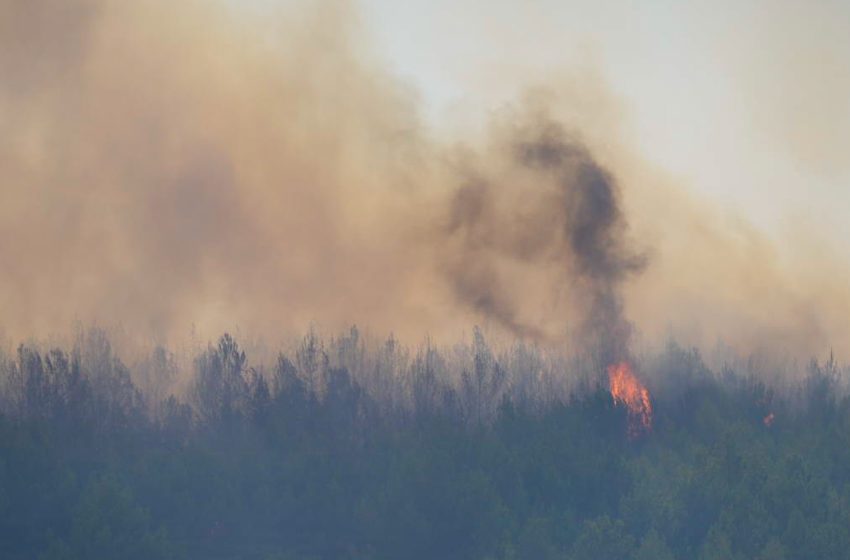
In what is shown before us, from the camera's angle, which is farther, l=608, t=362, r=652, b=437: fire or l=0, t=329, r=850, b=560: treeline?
l=608, t=362, r=652, b=437: fire

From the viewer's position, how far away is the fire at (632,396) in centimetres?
11538

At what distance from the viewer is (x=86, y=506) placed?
241 feet

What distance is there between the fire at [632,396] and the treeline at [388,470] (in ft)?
3.67

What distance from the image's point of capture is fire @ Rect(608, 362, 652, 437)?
379 feet

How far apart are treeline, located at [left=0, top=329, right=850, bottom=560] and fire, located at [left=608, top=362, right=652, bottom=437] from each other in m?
1.12

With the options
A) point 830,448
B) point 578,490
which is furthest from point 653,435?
point 578,490

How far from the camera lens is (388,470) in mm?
94188

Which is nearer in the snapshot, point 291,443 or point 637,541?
point 637,541

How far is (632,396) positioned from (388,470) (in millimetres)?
35290

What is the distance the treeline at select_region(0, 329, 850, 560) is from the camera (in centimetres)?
7662

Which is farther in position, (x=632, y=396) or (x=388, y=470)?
(x=632, y=396)

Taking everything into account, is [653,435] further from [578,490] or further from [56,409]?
[56,409]

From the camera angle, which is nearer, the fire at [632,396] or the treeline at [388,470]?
the treeline at [388,470]

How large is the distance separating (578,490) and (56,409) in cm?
4146
